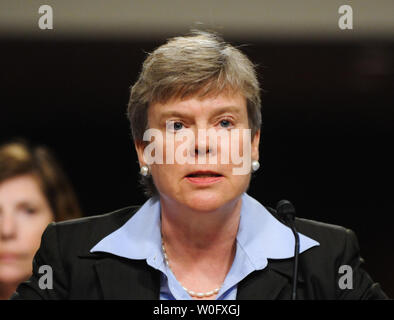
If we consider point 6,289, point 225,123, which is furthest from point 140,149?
point 6,289

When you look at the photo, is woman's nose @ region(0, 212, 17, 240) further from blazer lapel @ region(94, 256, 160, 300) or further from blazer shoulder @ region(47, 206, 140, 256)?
blazer lapel @ region(94, 256, 160, 300)

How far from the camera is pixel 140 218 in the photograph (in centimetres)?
178

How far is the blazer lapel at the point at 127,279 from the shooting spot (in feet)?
5.28

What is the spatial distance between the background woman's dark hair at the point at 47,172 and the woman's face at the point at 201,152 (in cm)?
54

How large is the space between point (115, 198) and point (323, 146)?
0.74 metres

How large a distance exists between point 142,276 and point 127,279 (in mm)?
44

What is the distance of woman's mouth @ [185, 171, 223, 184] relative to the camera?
1.55 meters

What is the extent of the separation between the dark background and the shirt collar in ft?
0.45

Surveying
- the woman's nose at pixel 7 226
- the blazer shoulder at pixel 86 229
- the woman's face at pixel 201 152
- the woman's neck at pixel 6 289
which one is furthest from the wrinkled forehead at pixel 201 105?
the woman's neck at pixel 6 289

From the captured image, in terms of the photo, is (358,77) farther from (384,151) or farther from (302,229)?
(302,229)

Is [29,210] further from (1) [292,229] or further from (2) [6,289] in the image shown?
(1) [292,229]

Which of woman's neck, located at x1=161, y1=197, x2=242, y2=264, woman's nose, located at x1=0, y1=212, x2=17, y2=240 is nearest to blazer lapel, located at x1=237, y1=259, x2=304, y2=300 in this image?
woman's neck, located at x1=161, y1=197, x2=242, y2=264
